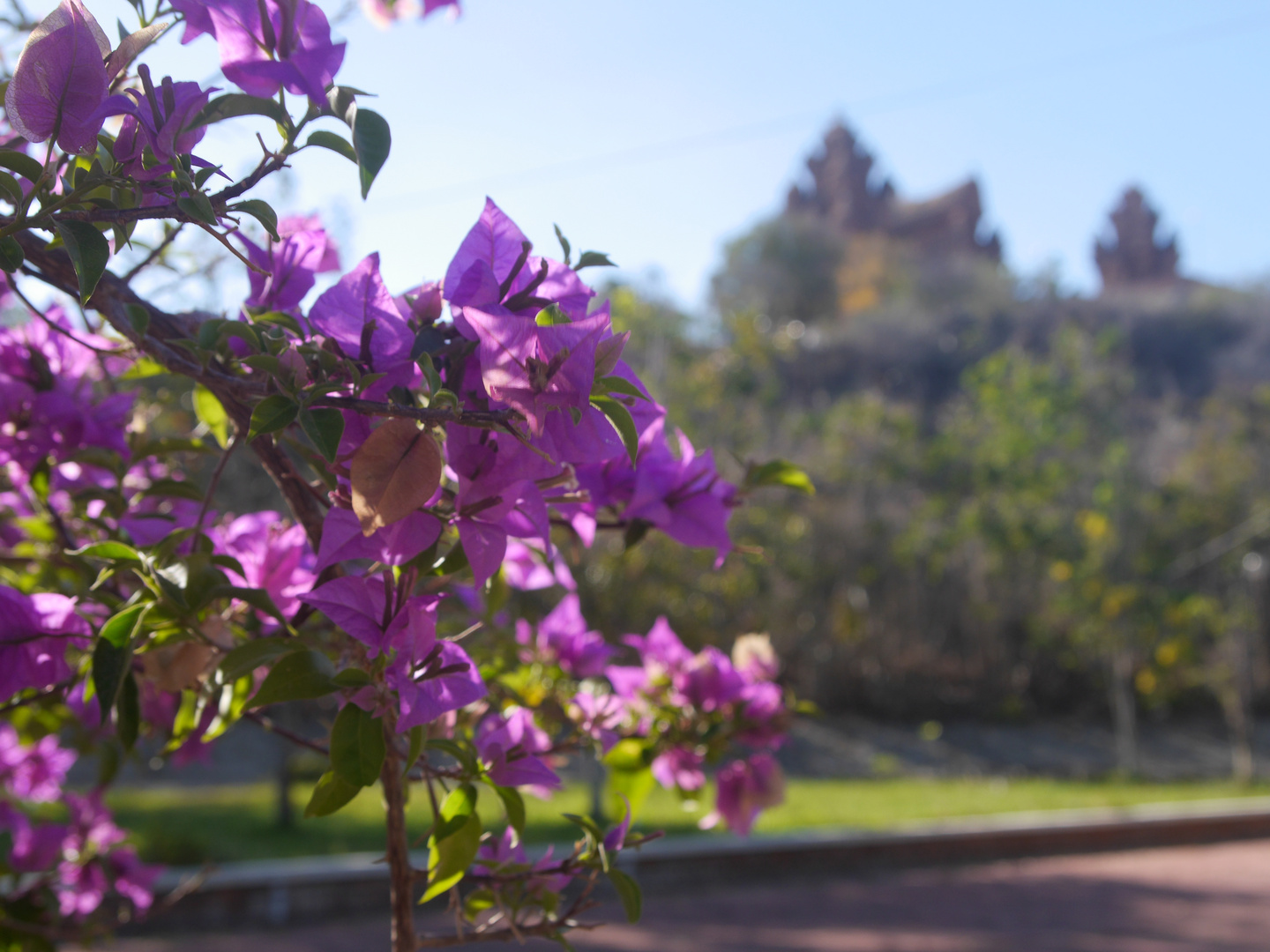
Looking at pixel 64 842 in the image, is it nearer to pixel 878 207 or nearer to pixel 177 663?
pixel 177 663

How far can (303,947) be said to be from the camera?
3.91m

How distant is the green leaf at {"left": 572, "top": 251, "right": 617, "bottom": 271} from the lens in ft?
2.32

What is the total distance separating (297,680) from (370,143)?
327mm

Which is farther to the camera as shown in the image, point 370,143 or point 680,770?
point 680,770

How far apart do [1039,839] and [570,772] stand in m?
3.65

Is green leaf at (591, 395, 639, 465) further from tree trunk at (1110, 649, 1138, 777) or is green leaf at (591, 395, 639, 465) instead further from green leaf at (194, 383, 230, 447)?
tree trunk at (1110, 649, 1138, 777)

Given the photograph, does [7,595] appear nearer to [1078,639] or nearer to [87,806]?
[87,806]

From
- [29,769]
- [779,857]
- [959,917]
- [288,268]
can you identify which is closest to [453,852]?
[288,268]

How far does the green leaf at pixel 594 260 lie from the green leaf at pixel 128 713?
17.6 inches

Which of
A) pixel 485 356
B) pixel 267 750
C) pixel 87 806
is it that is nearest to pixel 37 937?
pixel 87 806

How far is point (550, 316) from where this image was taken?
59 centimetres

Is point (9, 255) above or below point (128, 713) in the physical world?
above

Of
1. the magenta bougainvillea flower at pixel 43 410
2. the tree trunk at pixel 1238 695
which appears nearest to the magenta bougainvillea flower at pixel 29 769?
the magenta bougainvillea flower at pixel 43 410

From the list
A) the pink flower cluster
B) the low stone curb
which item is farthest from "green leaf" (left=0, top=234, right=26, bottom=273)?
the low stone curb
